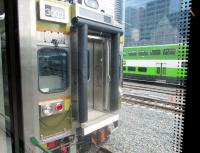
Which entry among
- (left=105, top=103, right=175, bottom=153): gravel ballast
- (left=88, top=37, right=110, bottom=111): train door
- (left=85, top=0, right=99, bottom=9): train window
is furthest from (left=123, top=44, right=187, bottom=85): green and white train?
(left=85, top=0, right=99, bottom=9): train window

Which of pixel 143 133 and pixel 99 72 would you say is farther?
pixel 143 133

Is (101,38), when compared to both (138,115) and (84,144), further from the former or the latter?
(138,115)

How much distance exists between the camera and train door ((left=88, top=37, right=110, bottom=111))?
2914 millimetres

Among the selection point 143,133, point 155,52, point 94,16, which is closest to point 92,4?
point 94,16

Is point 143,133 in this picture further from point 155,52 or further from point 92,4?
point 155,52

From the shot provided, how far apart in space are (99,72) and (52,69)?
1.07 metres

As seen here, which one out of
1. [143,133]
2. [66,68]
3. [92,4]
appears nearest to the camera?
[66,68]

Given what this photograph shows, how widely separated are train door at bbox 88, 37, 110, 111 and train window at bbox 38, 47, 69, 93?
77 centimetres

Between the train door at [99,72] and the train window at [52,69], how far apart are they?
30.3 inches

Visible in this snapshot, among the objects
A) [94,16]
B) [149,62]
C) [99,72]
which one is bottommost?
[99,72]

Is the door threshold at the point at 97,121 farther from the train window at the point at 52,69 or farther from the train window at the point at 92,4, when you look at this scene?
the train window at the point at 92,4

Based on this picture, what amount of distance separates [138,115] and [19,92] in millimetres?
3628

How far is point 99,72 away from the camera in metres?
3.04

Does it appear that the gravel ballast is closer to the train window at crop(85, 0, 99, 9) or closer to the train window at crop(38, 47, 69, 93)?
the train window at crop(38, 47, 69, 93)
